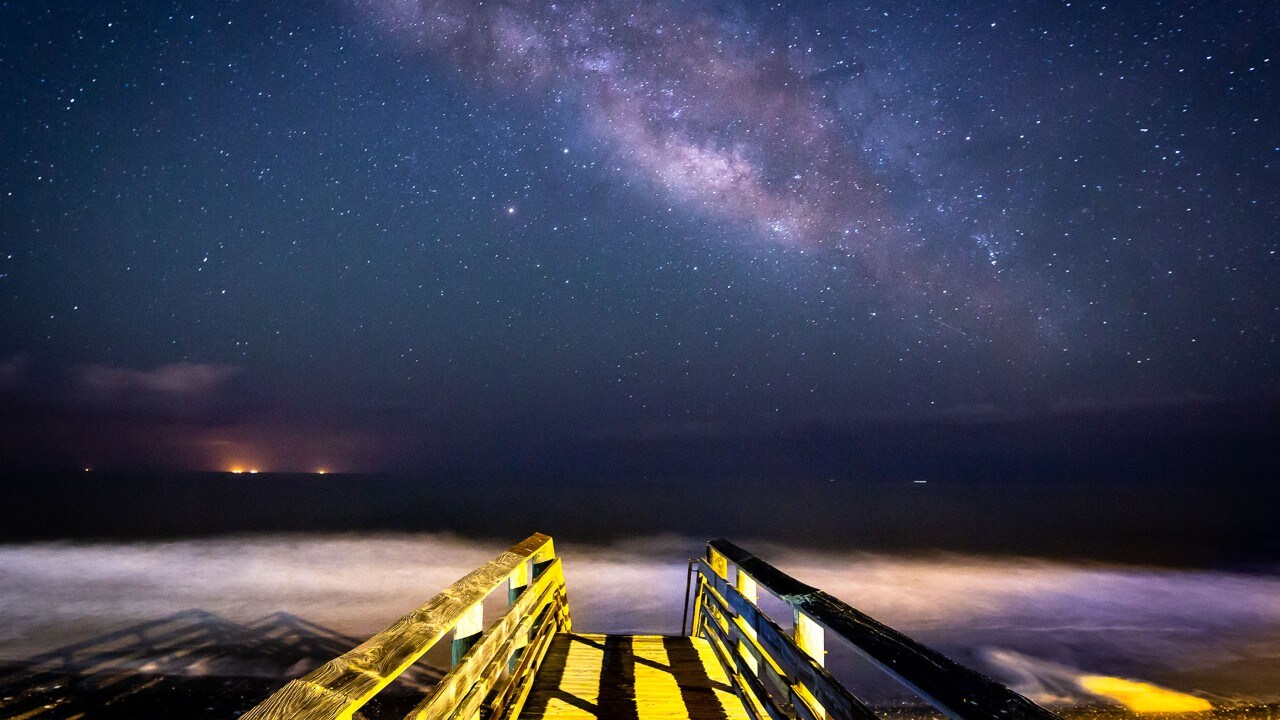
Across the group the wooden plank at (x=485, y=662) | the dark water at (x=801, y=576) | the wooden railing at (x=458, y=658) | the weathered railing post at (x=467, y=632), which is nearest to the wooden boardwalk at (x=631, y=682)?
the wooden railing at (x=458, y=658)

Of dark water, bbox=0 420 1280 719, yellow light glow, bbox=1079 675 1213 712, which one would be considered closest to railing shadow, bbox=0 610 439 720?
dark water, bbox=0 420 1280 719

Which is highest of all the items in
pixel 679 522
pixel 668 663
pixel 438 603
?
pixel 438 603

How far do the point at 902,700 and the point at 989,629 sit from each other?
889 cm

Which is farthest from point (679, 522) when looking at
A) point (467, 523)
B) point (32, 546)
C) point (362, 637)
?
point (32, 546)

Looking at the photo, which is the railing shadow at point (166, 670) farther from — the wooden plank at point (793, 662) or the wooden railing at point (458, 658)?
the wooden plank at point (793, 662)

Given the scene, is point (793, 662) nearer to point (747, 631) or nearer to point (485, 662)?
point (747, 631)

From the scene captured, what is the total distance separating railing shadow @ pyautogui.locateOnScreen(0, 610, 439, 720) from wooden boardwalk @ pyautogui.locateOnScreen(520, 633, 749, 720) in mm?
6079

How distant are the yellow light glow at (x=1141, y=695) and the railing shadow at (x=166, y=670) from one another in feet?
43.2

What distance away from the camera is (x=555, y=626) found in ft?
22.4

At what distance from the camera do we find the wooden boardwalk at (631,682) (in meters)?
4.47

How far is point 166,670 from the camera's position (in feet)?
35.2

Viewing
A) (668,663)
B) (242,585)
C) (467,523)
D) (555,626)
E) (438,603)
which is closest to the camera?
(438,603)

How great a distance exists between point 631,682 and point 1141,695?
12058mm

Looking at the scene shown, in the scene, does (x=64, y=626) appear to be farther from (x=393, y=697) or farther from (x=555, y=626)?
(x=555, y=626)
